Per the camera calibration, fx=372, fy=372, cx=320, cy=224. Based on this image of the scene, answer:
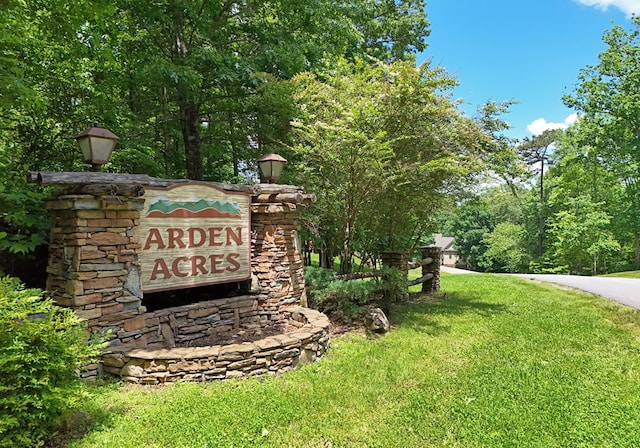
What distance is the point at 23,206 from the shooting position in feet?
13.2

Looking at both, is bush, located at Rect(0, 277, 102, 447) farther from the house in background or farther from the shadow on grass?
the house in background

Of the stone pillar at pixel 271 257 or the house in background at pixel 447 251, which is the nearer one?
the stone pillar at pixel 271 257

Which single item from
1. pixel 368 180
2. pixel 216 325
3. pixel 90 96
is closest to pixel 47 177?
pixel 216 325

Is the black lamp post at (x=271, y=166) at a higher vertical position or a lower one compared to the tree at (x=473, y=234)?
higher

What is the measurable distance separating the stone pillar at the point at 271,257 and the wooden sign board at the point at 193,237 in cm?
18

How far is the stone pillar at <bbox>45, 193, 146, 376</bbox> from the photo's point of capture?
11.6ft

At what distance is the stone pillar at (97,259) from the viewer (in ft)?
11.6

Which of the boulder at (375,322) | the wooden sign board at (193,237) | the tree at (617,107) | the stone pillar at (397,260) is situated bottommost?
the boulder at (375,322)

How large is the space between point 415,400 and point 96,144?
393 cm

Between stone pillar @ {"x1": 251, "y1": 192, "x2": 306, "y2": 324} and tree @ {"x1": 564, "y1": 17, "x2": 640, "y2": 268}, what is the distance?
1964cm

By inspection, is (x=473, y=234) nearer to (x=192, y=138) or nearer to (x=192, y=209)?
(x=192, y=138)

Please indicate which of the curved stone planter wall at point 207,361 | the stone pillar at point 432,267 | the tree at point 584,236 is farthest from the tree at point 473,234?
the curved stone planter wall at point 207,361

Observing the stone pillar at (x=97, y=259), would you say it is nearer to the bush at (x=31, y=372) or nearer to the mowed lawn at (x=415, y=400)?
the mowed lawn at (x=415, y=400)

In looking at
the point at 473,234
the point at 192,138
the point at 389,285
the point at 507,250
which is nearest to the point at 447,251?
the point at 473,234
